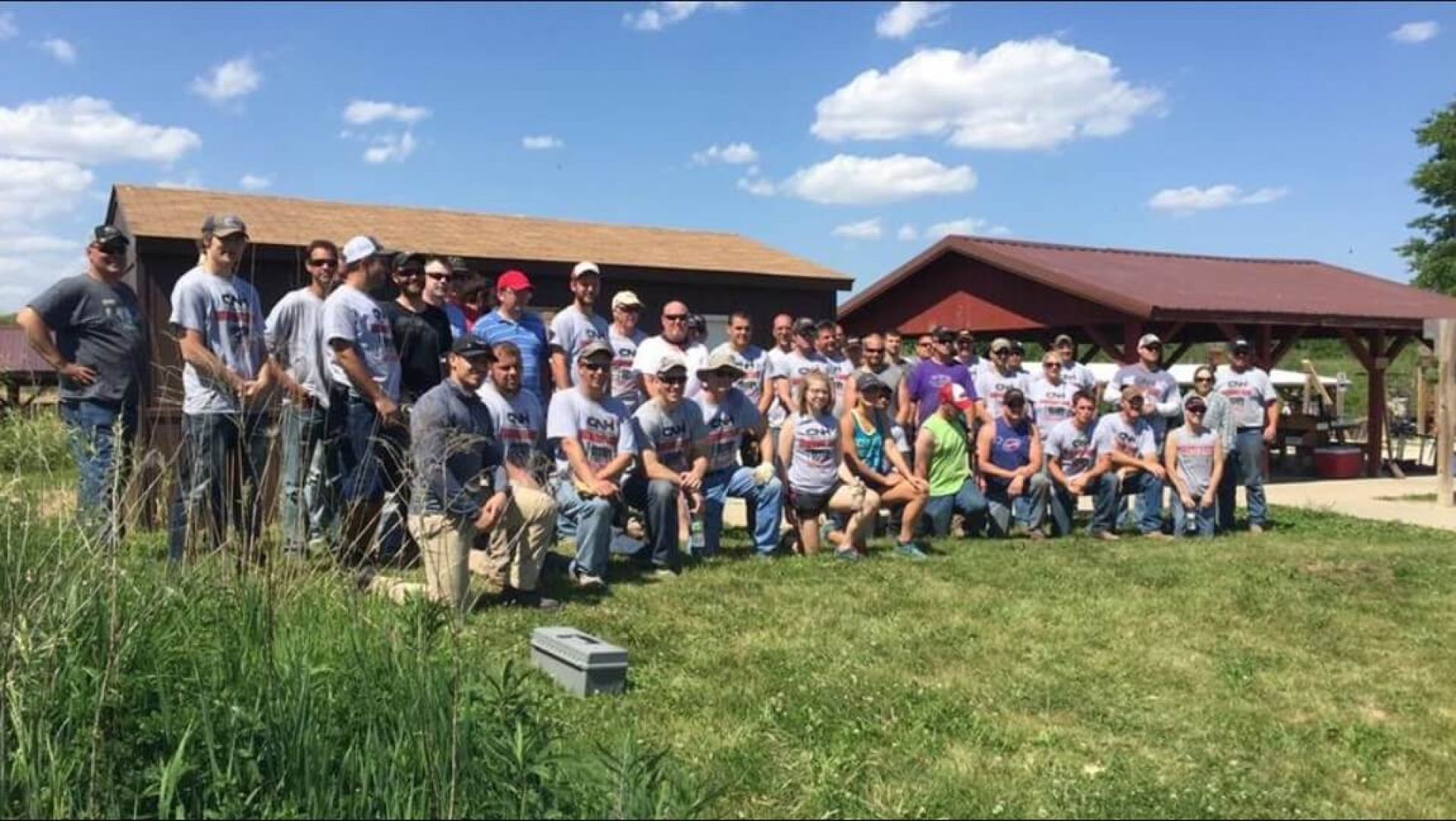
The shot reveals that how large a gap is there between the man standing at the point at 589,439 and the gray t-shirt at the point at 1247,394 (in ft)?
20.1

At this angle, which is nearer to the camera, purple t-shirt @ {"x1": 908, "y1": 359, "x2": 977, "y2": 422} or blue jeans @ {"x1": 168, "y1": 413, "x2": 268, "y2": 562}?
blue jeans @ {"x1": 168, "y1": 413, "x2": 268, "y2": 562}

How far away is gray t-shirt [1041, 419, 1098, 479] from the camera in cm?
931

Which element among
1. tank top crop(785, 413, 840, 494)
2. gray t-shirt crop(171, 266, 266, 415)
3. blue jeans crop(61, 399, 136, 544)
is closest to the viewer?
blue jeans crop(61, 399, 136, 544)

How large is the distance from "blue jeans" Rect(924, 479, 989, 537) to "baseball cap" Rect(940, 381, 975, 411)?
642mm

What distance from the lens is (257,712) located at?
325 centimetres

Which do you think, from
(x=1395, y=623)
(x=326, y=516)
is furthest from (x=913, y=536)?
(x=326, y=516)

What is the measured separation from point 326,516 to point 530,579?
116cm

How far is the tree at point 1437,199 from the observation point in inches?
1919

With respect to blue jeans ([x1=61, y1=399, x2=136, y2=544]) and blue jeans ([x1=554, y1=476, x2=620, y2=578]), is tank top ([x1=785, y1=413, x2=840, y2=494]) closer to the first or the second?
blue jeans ([x1=554, y1=476, x2=620, y2=578])

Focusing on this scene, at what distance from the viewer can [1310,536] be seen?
30.9 ft

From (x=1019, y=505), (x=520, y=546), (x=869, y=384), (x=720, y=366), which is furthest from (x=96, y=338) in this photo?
(x=1019, y=505)

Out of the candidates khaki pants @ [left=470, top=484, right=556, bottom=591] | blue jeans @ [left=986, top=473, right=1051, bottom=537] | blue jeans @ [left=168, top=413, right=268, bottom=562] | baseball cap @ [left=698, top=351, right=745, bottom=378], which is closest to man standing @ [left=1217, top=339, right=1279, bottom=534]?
blue jeans @ [left=986, top=473, right=1051, bottom=537]

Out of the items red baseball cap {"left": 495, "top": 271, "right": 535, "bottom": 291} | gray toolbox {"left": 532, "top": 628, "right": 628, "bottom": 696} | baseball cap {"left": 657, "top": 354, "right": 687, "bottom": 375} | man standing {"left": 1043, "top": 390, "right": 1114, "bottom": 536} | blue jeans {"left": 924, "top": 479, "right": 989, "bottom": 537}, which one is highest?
red baseball cap {"left": 495, "top": 271, "right": 535, "bottom": 291}

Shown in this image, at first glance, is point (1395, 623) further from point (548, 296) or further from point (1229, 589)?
point (548, 296)
